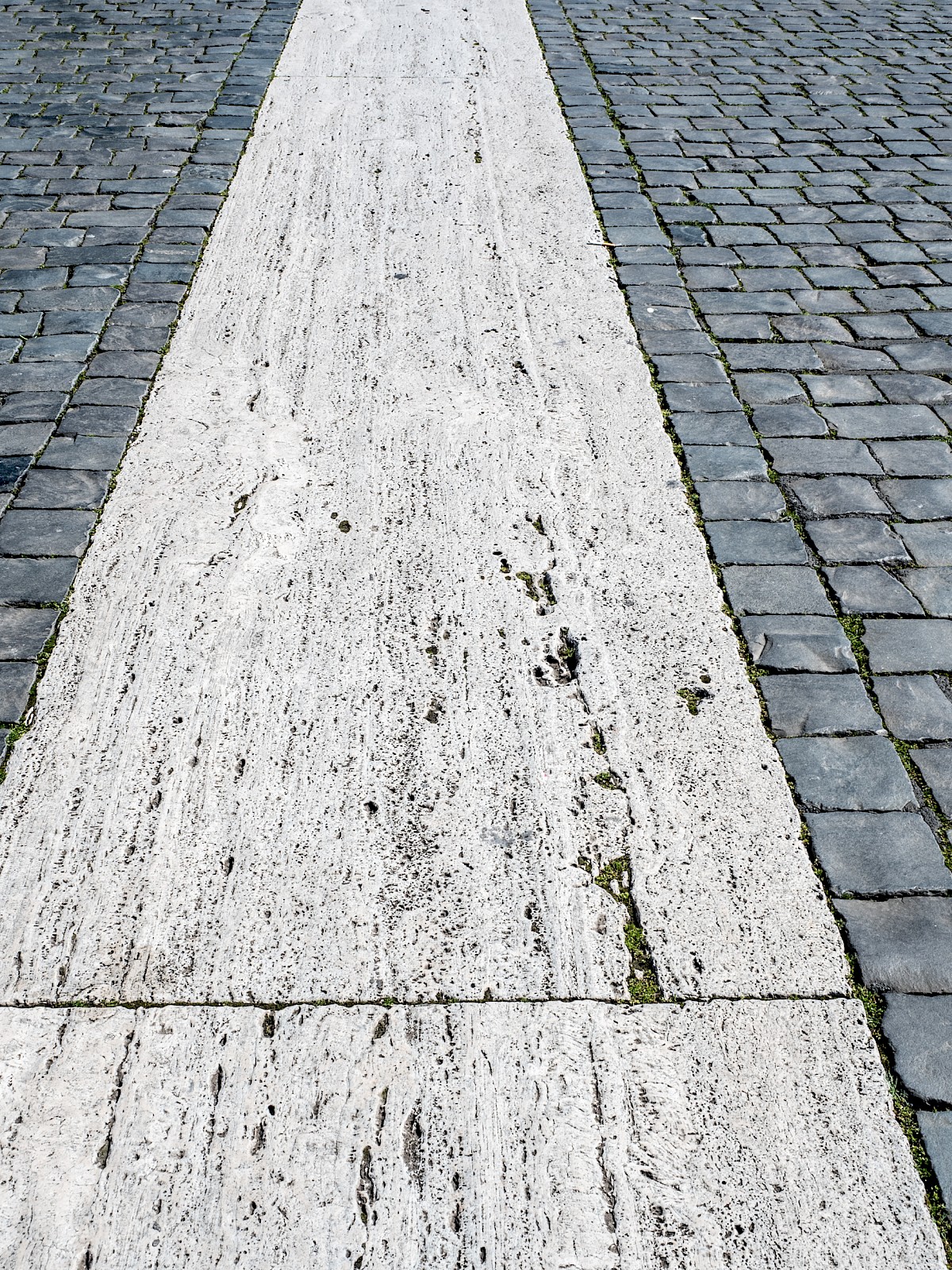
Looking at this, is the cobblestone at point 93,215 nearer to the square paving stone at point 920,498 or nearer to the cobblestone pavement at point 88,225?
the cobblestone pavement at point 88,225

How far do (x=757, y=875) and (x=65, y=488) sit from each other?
2401 millimetres

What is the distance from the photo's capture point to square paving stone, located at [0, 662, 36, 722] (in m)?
2.68

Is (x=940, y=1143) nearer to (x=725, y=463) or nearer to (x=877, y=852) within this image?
(x=877, y=852)

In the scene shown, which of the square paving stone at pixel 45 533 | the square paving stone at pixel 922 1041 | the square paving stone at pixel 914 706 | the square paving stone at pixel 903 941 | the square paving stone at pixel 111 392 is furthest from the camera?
the square paving stone at pixel 111 392

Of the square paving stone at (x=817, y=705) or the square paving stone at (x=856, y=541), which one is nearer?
the square paving stone at (x=817, y=705)

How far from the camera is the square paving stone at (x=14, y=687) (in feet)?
8.78

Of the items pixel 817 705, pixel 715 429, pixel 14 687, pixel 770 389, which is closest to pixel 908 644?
pixel 817 705

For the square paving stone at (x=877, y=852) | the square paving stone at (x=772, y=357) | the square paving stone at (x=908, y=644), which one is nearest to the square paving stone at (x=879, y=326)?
the square paving stone at (x=772, y=357)

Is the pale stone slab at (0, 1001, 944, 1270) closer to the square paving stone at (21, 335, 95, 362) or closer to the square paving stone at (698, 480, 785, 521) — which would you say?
the square paving stone at (698, 480, 785, 521)

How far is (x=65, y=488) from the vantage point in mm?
3367

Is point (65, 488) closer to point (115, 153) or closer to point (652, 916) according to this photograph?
point (652, 916)

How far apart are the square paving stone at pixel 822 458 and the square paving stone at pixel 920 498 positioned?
0.09m

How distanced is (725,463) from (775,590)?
2.12 feet

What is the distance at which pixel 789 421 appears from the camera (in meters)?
3.72
